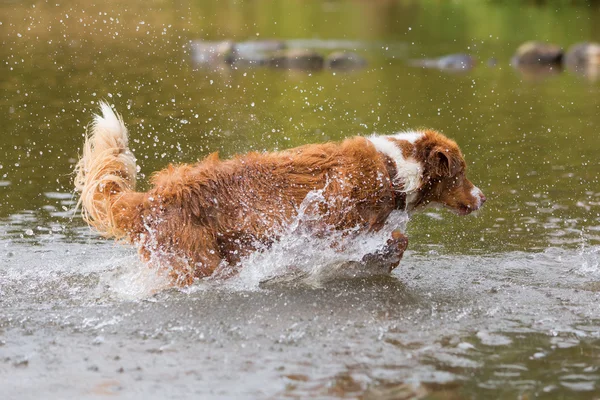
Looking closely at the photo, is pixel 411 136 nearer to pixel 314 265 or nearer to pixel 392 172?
pixel 392 172

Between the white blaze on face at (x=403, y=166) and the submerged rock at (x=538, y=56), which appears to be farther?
the submerged rock at (x=538, y=56)

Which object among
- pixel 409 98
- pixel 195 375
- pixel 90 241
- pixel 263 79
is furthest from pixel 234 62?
pixel 195 375

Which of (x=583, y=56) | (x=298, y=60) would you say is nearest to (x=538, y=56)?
(x=583, y=56)

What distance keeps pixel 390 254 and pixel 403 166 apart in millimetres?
780

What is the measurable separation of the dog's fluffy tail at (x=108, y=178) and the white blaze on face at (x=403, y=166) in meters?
2.05

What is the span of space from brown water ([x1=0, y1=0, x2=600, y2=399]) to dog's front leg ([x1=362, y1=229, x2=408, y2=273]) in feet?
0.57

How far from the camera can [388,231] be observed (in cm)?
724

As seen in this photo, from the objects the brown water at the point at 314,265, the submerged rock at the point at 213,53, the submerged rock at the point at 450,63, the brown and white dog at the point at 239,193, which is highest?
the submerged rock at the point at 213,53

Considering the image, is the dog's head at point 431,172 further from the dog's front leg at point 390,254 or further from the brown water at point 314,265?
the brown water at point 314,265

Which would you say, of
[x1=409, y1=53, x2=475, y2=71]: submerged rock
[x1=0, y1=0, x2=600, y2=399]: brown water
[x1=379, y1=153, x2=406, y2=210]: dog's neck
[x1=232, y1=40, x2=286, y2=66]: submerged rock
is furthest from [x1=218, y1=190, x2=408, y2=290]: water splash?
[x1=232, y1=40, x2=286, y2=66]: submerged rock

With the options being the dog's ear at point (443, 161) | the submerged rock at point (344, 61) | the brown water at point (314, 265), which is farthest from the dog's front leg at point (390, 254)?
the submerged rock at point (344, 61)

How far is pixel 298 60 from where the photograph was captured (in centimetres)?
2120

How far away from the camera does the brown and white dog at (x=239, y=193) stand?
259 inches

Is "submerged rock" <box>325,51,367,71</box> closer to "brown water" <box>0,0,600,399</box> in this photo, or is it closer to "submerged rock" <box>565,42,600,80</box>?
"brown water" <box>0,0,600,399</box>
